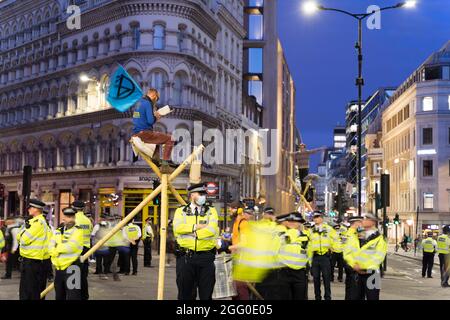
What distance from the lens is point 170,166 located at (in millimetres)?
11836

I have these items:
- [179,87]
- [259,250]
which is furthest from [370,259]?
[179,87]

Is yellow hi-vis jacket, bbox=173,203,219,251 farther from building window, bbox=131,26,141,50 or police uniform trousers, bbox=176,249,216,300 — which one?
building window, bbox=131,26,141,50

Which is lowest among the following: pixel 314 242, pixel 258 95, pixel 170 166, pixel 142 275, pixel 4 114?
pixel 142 275

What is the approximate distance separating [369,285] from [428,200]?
6212cm

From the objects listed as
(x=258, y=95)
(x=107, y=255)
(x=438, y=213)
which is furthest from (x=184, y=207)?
(x=258, y=95)

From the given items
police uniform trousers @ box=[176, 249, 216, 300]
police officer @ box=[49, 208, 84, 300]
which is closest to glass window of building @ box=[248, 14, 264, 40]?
police officer @ box=[49, 208, 84, 300]

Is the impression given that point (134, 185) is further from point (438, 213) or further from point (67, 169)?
point (438, 213)

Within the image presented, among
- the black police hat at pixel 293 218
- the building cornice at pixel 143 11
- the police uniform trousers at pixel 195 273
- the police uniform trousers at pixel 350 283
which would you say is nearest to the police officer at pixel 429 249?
the police uniform trousers at pixel 350 283

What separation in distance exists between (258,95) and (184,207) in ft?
239

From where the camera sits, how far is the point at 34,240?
11719 millimetres

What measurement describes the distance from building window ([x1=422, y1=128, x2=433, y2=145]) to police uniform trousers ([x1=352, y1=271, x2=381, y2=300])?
203 feet

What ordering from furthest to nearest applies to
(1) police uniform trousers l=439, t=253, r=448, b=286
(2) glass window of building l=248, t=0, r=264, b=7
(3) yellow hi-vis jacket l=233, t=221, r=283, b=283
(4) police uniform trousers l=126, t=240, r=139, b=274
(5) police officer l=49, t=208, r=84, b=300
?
(2) glass window of building l=248, t=0, r=264, b=7 → (1) police uniform trousers l=439, t=253, r=448, b=286 → (4) police uniform trousers l=126, t=240, r=139, b=274 → (5) police officer l=49, t=208, r=84, b=300 → (3) yellow hi-vis jacket l=233, t=221, r=283, b=283

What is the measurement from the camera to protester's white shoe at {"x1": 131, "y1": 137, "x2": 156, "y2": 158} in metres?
11.6

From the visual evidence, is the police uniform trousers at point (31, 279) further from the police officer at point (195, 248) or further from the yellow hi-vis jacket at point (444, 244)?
the yellow hi-vis jacket at point (444, 244)
